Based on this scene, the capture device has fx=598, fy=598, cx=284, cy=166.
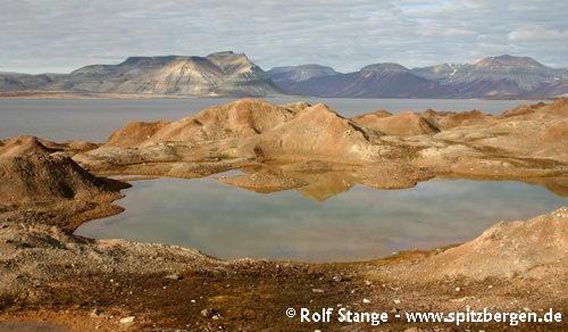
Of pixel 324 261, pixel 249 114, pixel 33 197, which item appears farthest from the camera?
pixel 249 114

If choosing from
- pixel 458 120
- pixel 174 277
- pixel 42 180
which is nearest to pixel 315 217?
pixel 174 277

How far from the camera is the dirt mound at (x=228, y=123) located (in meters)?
108

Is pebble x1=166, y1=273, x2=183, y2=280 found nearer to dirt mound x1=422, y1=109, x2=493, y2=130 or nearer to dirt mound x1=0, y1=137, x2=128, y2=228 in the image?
dirt mound x1=0, y1=137, x2=128, y2=228

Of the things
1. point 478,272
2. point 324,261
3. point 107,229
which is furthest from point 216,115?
point 478,272

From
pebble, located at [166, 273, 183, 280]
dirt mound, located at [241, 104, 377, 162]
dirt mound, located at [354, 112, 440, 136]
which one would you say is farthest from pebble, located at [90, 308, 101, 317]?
dirt mound, located at [354, 112, 440, 136]

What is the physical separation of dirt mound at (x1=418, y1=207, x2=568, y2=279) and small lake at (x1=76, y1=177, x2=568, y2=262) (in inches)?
347

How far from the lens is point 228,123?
11169cm

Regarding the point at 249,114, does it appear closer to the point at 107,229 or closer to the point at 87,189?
the point at 87,189

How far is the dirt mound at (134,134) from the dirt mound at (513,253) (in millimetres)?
89824

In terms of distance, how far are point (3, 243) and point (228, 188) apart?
3425 centimetres

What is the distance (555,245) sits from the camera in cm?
2931

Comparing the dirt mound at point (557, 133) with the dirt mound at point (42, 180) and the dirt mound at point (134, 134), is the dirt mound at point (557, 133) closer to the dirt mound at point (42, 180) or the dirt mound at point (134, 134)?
the dirt mound at point (42, 180)

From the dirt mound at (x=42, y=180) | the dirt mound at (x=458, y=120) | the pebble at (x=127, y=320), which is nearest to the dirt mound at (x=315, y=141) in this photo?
the dirt mound at (x=42, y=180)

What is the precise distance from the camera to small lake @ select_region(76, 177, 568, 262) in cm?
4222
